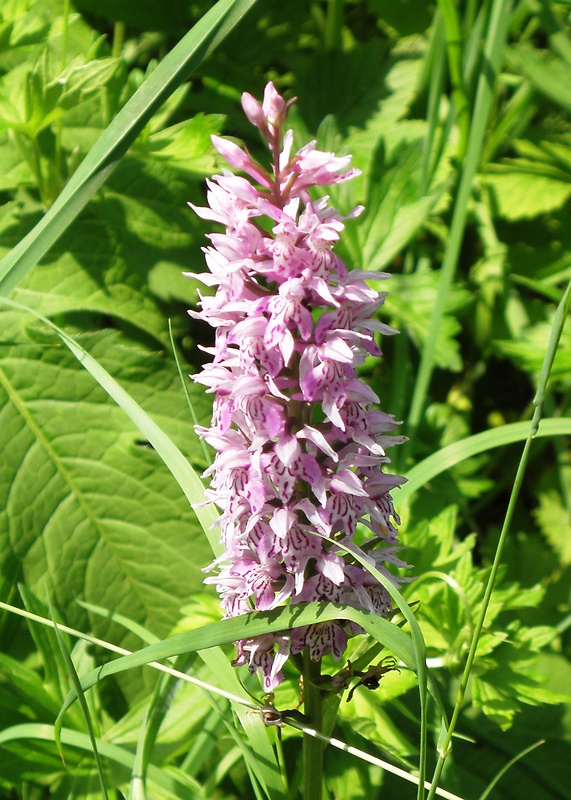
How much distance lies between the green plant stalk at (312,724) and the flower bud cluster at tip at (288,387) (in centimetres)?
8

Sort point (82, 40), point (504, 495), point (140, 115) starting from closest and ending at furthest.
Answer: point (140, 115) < point (82, 40) < point (504, 495)

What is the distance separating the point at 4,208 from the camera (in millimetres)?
2314

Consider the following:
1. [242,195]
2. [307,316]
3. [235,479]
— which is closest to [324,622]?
[235,479]

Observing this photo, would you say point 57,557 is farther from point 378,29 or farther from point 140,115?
point 378,29

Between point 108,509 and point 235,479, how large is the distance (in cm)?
103

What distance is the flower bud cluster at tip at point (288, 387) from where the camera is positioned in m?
1.22

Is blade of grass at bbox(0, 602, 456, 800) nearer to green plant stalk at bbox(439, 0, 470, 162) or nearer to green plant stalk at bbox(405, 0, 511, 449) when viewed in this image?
green plant stalk at bbox(405, 0, 511, 449)

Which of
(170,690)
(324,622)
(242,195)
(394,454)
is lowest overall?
(394,454)

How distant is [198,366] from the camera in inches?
118

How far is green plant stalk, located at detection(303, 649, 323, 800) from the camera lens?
1435 millimetres

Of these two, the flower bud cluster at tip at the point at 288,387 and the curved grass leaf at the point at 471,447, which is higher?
the flower bud cluster at tip at the point at 288,387

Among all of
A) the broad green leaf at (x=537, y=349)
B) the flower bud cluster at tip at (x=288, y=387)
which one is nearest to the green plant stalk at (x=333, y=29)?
the broad green leaf at (x=537, y=349)

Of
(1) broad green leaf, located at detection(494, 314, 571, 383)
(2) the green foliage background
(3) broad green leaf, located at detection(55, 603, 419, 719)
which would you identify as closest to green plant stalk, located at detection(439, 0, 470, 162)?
(2) the green foliage background

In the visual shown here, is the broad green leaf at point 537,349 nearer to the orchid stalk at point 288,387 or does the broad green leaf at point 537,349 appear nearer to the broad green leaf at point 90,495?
the broad green leaf at point 90,495
